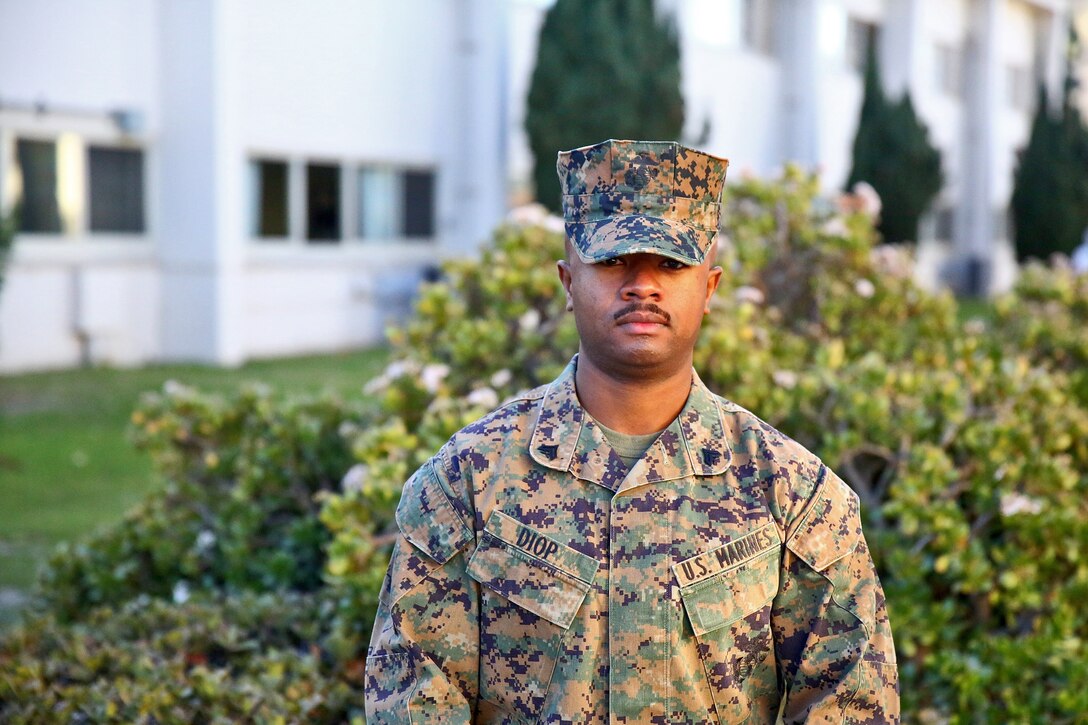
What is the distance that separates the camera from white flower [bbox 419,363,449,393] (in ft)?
14.2

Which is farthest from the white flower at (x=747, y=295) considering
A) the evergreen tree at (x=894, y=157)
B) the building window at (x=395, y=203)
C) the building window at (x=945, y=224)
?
the building window at (x=945, y=224)

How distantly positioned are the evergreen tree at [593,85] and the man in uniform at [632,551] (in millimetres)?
12402

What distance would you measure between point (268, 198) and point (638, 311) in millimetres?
13008

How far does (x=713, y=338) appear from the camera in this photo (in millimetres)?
4406

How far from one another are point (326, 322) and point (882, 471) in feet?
36.6

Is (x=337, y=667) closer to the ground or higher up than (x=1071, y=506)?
closer to the ground

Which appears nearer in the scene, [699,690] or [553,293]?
[699,690]

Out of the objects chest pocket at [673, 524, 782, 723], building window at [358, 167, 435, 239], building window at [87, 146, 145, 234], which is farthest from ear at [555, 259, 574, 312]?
building window at [358, 167, 435, 239]

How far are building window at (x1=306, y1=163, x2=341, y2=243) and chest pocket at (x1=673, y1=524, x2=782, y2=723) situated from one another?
1332 centimetres

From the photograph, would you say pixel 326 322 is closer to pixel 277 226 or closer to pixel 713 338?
pixel 277 226

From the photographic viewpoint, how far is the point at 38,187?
12453mm

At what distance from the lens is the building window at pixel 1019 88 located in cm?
2933

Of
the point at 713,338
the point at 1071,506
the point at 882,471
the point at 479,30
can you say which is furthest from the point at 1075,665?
the point at 479,30

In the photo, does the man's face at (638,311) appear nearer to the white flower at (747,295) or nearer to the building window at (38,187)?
the white flower at (747,295)
